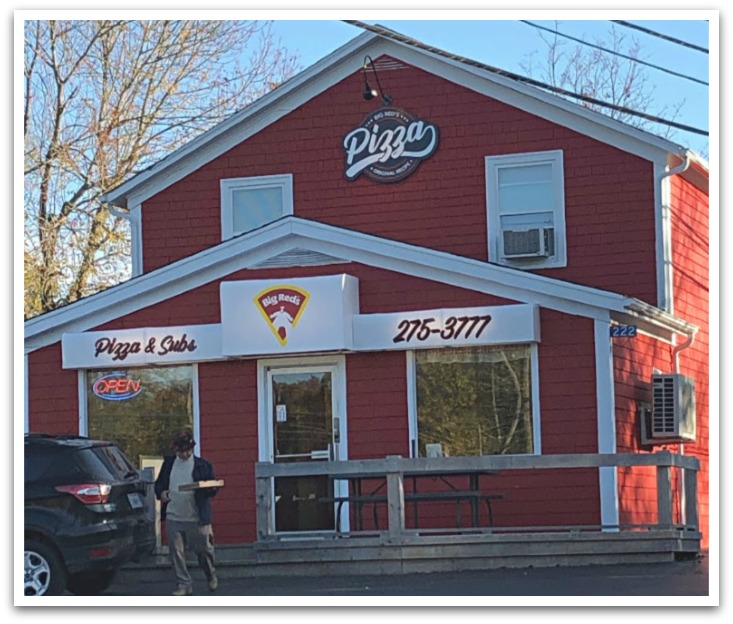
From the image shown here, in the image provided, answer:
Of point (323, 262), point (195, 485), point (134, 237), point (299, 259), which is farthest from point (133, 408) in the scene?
point (195, 485)

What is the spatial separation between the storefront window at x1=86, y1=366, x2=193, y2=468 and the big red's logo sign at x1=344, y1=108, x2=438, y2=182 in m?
4.32

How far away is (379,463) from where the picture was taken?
16844 millimetres

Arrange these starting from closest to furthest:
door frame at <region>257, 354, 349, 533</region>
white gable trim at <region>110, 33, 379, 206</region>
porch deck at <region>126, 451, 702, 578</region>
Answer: porch deck at <region>126, 451, 702, 578</region>
door frame at <region>257, 354, 349, 533</region>
white gable trim at <region>110, 33, 379, 206</region>

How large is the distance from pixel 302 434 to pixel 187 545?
3.63 meters

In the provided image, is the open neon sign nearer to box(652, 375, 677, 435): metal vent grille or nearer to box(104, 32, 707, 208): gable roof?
box(104, 32, 707, 208): gable roof

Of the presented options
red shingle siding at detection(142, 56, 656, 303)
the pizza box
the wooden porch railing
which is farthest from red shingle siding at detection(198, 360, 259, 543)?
the pizza box

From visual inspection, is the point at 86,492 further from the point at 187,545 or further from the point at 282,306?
the point at 282,306

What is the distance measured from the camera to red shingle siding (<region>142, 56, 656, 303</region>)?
835 inches
